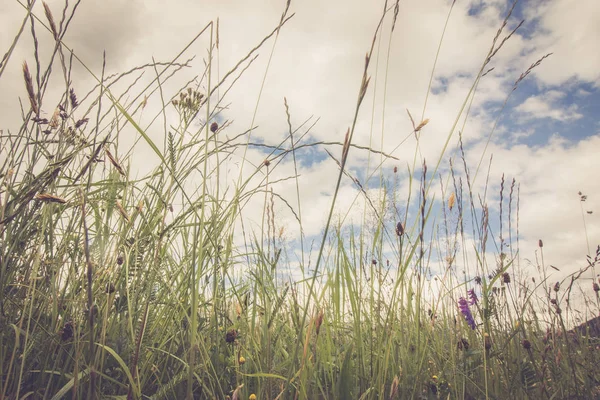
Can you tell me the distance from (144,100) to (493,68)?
55.9 inches

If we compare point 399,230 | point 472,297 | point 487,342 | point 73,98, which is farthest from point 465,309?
point 73,98

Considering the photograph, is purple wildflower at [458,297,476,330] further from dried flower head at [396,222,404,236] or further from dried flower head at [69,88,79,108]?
dried flower head at [69,88,79,108]

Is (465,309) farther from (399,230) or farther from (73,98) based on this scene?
(73,98)

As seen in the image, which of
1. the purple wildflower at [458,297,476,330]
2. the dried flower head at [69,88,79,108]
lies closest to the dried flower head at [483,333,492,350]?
the purple wildflower at [458,297,476,330]

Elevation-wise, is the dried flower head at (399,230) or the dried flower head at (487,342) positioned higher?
the dried flower head at (399,230)

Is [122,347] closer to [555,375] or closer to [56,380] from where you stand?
[56,380]

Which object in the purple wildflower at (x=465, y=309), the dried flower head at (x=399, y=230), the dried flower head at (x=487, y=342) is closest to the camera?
the dried flower head at (x=399, y=230)

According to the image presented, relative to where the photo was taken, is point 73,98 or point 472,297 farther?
point 472,297

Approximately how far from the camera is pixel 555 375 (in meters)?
1.79

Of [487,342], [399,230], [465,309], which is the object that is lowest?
[487,342]

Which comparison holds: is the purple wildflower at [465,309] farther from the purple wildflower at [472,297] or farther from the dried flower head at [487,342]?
the dried flower head at [487,342]

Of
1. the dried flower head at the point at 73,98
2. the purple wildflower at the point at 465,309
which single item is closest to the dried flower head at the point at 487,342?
the purple wildflower at the point at 465,309

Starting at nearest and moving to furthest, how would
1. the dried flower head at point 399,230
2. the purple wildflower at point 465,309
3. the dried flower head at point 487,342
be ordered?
the dried flower head at point 399,230 < the dried flower head at point 487,342 < the purple wildflower at point 465,309

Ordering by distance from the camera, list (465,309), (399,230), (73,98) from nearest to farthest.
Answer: (399,230) < (73,98) < (465,309)
